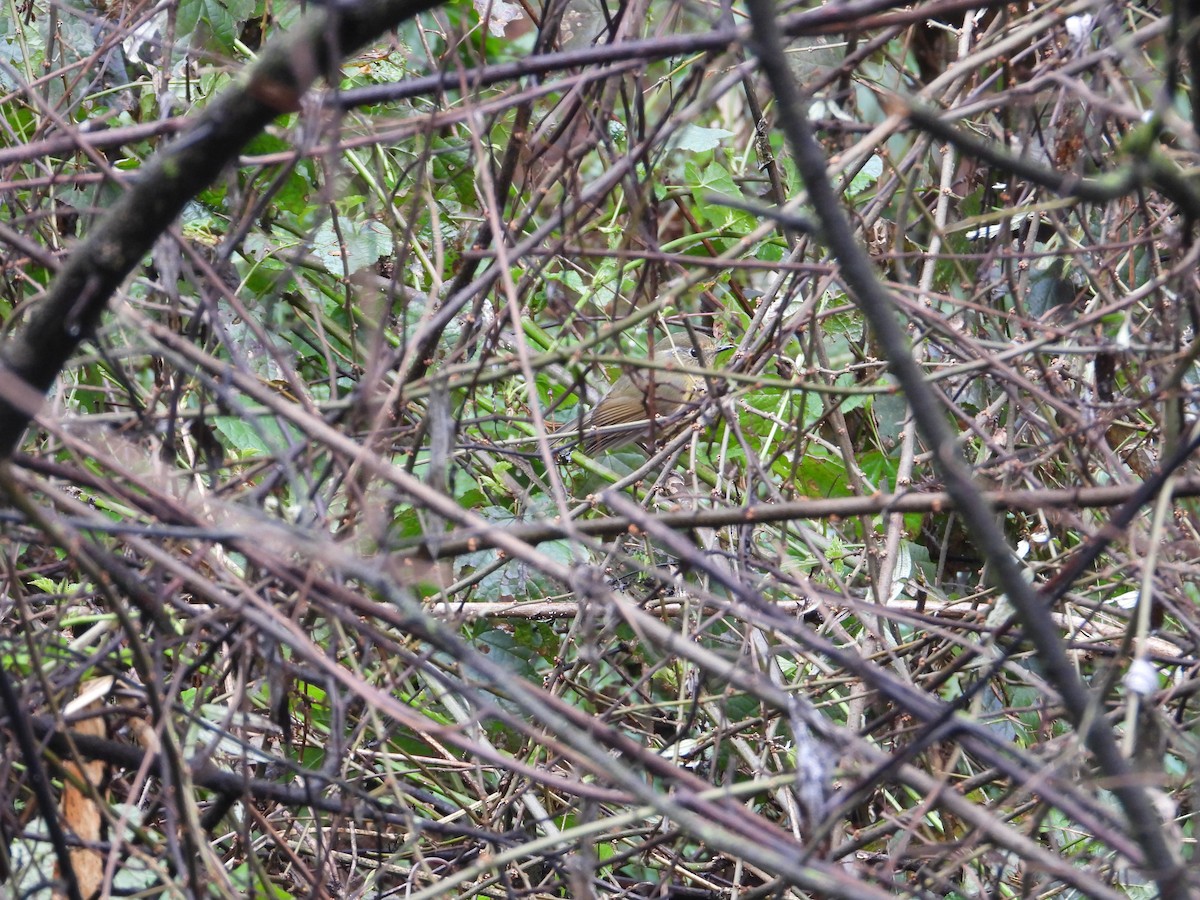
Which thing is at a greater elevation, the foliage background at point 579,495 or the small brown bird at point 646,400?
the small brown bird at point 646,400

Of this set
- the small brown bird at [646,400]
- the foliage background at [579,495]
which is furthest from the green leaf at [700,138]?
the small brown bird at [646,400]

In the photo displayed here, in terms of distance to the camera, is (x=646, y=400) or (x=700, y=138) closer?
(x=646, y=400)

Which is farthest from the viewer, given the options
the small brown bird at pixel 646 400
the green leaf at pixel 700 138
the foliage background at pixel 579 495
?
the green leaf at pixel 700 138

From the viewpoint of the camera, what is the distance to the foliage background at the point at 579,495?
1304mm

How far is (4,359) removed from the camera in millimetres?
1337

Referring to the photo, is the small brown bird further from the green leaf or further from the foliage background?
the green leaf

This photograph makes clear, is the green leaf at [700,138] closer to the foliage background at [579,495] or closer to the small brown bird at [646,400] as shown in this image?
the foliage background at [579,495]

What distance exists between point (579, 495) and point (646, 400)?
125cm

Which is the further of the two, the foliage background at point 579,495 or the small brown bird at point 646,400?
the small brown bird at point 646,400

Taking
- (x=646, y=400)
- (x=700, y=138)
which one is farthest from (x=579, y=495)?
(x=646, y=400)

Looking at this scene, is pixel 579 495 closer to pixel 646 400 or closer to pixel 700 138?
pixel 700 138

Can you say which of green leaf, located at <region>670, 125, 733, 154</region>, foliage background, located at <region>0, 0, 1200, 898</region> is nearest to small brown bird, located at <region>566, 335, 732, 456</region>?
foliage background, located at <region>0, 0, 1200, 898</region>

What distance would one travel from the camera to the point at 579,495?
3432mm

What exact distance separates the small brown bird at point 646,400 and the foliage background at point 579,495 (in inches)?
4.5
